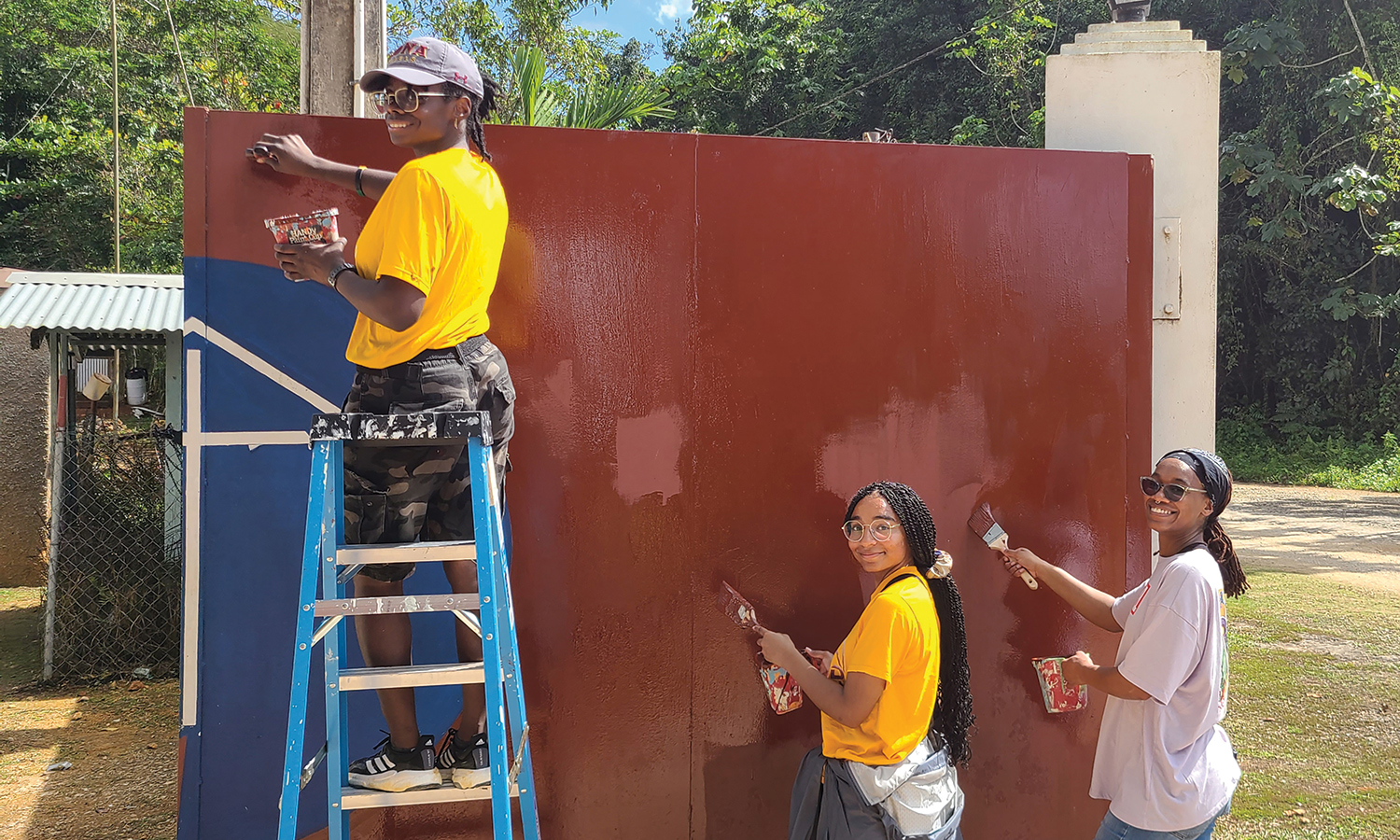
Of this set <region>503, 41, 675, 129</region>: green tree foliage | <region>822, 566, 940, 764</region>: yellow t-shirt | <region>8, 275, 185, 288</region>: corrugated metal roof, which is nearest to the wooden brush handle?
<region>822, 566, 940, 764</region>: yellow t-shirt

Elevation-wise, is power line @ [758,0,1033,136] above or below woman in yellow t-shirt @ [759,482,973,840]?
above

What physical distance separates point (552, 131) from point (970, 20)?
18455mm

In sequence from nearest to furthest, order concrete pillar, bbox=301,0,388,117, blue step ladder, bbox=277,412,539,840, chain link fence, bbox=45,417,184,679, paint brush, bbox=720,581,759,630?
blue step ladder, bbox=277,412,539,840 < paint brush, bbox=720,581,759,630 < concrete pillar, bbox=301,0,388,117 < chain link fence, bbox=45,417,184,679

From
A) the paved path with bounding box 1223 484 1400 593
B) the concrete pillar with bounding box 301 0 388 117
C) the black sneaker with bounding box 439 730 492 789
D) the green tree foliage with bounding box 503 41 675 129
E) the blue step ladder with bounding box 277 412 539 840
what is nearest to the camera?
the blue step ladder with bounding box 277 412 539 840

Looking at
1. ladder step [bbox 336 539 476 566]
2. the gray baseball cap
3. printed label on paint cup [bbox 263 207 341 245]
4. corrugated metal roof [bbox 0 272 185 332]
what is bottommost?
ladder step [bbox 336 539 476 566]

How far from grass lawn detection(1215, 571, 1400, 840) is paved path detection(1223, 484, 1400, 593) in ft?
3.42

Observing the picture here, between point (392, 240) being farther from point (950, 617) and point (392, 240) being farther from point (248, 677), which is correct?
point (950, 617)

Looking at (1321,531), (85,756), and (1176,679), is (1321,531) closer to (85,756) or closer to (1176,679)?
(1176,679)

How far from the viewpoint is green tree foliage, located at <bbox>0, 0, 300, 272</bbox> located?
45.3 feet

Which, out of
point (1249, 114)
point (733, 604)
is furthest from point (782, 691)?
point (1249, 114)

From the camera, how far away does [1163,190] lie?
3.59 metres

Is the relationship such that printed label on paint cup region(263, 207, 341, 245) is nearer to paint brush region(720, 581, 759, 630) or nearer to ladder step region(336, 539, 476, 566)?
ladder step region(336, 539, 476, 566)

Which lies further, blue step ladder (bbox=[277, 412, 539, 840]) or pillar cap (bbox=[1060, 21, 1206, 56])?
pillar cap (bbox=[1060, 21, 1206, 56])

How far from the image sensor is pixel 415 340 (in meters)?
2.35
